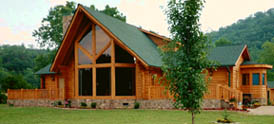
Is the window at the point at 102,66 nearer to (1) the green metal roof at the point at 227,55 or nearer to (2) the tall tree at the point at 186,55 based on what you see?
(1) the green metal roof at the point at 227,55

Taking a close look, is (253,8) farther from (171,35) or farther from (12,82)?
(171,35)

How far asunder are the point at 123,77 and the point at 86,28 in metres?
4.48

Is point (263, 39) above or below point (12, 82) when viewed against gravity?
above

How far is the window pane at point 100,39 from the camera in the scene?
68.6ft

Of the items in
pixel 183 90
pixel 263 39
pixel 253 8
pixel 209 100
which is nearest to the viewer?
pixel 183 90

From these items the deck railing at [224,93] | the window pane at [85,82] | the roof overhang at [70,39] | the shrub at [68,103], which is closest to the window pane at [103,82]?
the window pane at [85,82]

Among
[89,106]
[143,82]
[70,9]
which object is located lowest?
[89,106]

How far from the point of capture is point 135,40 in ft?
74.1

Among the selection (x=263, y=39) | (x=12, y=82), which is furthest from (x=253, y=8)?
(x=12, y=82)

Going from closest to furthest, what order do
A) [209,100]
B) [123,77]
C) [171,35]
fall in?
1. [171,35]
2. [209,100]
3. [123,77]

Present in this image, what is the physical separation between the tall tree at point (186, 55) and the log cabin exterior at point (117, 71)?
9.60 m

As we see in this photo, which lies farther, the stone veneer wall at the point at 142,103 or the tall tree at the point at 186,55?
the stone veneer wall at the point at 142,103

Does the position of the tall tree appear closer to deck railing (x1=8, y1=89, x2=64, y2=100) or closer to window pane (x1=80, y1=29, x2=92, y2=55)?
window pane (x1=80, y1=29, x2=92, y2=55)

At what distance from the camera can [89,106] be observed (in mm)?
21172
